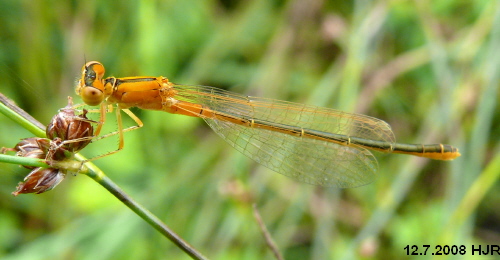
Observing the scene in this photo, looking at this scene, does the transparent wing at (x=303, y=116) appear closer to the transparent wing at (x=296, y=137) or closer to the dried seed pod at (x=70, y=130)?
the transparent wing at (x=296, y=137)

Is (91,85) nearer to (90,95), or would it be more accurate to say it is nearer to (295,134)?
(90,95)

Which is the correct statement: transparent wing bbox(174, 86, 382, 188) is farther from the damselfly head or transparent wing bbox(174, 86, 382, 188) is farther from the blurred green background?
→ the damselfly head

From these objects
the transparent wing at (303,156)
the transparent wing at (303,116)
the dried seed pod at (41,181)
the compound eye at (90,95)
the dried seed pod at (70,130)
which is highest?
the transparent wing at (303,116)

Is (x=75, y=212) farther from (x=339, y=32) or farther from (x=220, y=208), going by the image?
(x=339, y=32)

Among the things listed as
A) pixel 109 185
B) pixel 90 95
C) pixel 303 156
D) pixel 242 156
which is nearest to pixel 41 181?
pixel 109 185

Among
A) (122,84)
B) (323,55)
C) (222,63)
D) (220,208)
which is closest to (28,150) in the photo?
(122,84)

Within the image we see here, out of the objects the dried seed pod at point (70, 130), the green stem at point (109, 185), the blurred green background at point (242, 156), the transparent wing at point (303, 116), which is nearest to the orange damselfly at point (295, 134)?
the transparent wing at point (303, 116)
